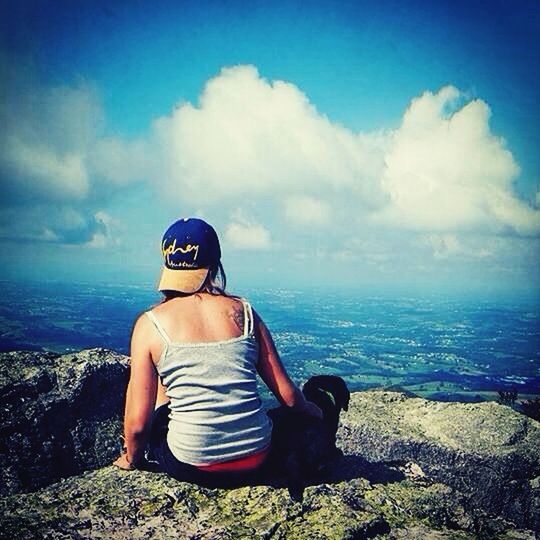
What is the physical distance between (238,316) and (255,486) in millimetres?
1437

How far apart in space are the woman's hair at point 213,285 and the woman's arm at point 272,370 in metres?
0.37

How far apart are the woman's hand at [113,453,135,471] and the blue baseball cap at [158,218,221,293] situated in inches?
61.3

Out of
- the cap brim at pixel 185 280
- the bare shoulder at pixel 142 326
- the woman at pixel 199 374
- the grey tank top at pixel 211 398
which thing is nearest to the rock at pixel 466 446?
the woman at pixel 199 374

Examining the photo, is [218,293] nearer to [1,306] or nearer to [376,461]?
[376,461]

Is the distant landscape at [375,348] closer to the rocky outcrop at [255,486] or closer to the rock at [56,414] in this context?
the rocky outcrop at [255,486]

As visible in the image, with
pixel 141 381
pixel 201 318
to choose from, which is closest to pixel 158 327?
pixel 201 318

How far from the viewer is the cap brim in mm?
3020

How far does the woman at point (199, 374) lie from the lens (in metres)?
2.71

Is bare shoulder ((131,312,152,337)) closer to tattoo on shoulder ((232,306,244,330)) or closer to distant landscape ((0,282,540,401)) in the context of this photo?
tattoo on shoulder ((232,306,244,330))

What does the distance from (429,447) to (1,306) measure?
170 m

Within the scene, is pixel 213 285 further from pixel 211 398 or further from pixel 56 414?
pixel 56 414

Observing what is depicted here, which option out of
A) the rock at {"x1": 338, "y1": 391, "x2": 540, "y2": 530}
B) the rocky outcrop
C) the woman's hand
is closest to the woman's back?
the rocky outcrop

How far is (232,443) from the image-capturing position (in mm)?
2760

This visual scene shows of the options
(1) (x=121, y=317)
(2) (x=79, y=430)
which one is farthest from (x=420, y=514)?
(1) (x=121, y=317)
